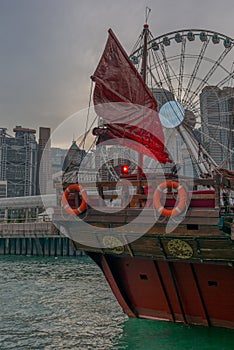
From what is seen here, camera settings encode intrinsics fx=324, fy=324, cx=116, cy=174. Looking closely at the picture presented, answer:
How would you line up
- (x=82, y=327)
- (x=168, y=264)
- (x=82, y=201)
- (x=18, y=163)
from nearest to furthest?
(x=168, y=264)
(x=82, y=201)
(x=82, y=327)
(x=18, y=163)

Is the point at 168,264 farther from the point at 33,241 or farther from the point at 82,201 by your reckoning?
the point at 33,241

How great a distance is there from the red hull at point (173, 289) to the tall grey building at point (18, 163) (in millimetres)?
90404

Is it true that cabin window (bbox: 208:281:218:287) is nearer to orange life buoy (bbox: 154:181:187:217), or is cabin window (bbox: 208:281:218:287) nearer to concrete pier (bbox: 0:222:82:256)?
orange life buoy (bbox: 154:181:187:217)

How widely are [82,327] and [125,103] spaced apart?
6794 mm

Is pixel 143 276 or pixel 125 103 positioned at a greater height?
pixel 125 103

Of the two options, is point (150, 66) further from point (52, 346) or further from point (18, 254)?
point (18, 254)

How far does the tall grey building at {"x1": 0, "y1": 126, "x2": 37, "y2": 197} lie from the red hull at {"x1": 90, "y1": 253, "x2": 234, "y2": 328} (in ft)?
297

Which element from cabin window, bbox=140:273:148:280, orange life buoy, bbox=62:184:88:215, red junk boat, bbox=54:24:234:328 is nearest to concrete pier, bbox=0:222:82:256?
red junk boat, bbox=54:24:234:328

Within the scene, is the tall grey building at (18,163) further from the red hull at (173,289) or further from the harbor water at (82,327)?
the red hull at (173,289)

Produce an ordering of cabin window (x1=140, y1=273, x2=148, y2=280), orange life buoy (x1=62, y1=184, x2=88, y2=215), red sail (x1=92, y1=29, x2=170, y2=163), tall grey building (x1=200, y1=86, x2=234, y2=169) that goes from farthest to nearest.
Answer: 1. tall grey building (x1=200, y1=86, x2=234, y2=169)
2. red sail (x1=92, y1=29, x2=170, y2=163)
3. cabin window (x1=140, y1=273, x2=148, y2=280)
4. orange life buoy (x1=62, y1=184, x2=88, y2=215)

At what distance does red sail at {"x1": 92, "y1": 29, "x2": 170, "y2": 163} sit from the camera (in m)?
9.97

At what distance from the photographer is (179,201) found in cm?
706

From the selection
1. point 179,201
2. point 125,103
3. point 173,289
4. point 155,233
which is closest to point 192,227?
point 179,201

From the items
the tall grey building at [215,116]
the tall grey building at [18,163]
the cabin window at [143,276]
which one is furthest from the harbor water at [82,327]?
the tall grey building at [18,163]
